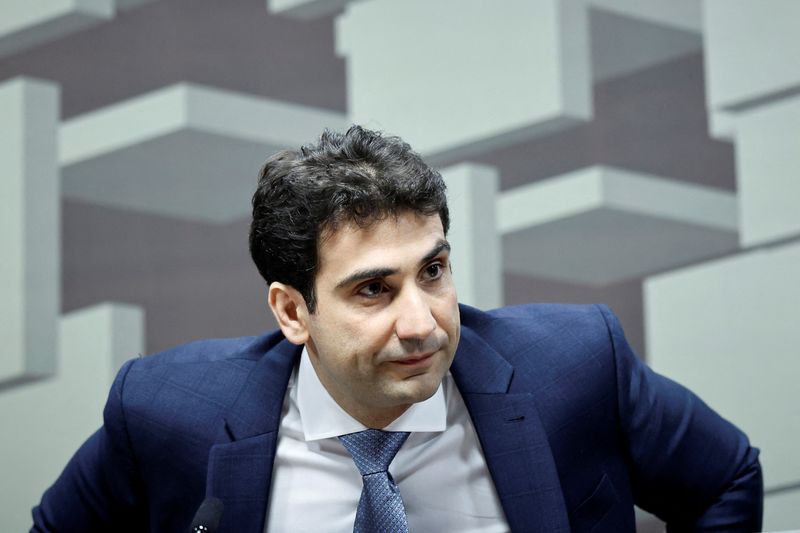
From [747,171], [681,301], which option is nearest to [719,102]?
[747,171]

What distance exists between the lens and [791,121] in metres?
2.61

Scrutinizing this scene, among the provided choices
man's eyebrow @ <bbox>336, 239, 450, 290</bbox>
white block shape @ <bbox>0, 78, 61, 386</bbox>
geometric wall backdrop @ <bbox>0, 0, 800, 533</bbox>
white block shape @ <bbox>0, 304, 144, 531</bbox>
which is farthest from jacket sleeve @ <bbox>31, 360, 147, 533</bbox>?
white block shape @ <bbox>0, 78, 61, 386</bbox>

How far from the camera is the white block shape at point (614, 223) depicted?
2.85 meters

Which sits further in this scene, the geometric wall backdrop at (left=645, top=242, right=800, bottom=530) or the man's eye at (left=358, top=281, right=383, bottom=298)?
the geometric wall backdrop at (left=645, top=242, right=800, bottom=530)

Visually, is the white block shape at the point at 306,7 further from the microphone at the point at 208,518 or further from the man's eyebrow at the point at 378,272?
the microphone at the point at 208,518

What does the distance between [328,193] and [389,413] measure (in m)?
0.32

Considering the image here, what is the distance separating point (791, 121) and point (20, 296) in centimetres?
196

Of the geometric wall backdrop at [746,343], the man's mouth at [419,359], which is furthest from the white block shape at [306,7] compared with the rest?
the man's mouth at [419,359]

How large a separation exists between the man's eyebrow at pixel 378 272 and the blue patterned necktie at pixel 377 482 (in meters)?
0.24

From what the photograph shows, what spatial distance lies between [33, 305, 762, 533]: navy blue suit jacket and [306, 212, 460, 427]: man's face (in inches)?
7.3

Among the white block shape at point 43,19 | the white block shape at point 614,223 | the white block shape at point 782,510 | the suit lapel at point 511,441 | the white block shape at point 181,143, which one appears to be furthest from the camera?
the white block shape at point 43,19

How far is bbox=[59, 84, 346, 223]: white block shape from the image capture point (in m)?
3.31

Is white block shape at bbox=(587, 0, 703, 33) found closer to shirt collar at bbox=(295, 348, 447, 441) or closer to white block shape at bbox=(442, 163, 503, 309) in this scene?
white block shape at bbox=(442, 163, 503, 309)

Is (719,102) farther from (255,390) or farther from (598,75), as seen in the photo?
(255,390)
